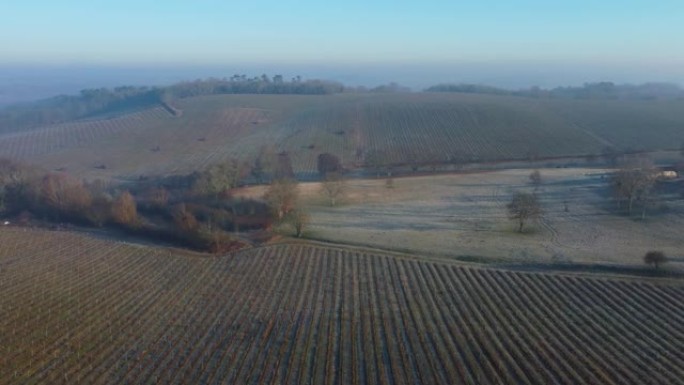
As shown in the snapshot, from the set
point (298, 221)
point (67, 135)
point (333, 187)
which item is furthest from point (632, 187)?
point (67, 135)

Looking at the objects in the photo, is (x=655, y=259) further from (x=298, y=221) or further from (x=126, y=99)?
(x=126, y=99)

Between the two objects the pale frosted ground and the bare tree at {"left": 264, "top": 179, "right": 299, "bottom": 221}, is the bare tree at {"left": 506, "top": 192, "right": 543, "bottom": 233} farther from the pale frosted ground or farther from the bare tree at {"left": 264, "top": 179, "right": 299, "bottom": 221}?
the bare tree at {"left": 264, "top": 179, "right": 299, "bottom": 221}

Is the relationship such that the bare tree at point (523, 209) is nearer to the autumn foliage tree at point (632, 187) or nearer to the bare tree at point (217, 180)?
the autumn foliage tree at point (632, 187)

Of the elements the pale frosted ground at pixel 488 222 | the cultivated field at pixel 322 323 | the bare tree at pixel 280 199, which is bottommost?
the cultivated field at pixel 322 323

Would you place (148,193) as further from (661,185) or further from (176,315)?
(661,185)

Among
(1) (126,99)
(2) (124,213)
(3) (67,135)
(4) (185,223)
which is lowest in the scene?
(2) (124,213)

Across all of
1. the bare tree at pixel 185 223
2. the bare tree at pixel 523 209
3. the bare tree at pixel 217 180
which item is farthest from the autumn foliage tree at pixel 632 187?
the bare tree at pixel 217 180

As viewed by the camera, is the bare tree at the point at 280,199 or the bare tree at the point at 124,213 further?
the bare tree at the point at 280,199
